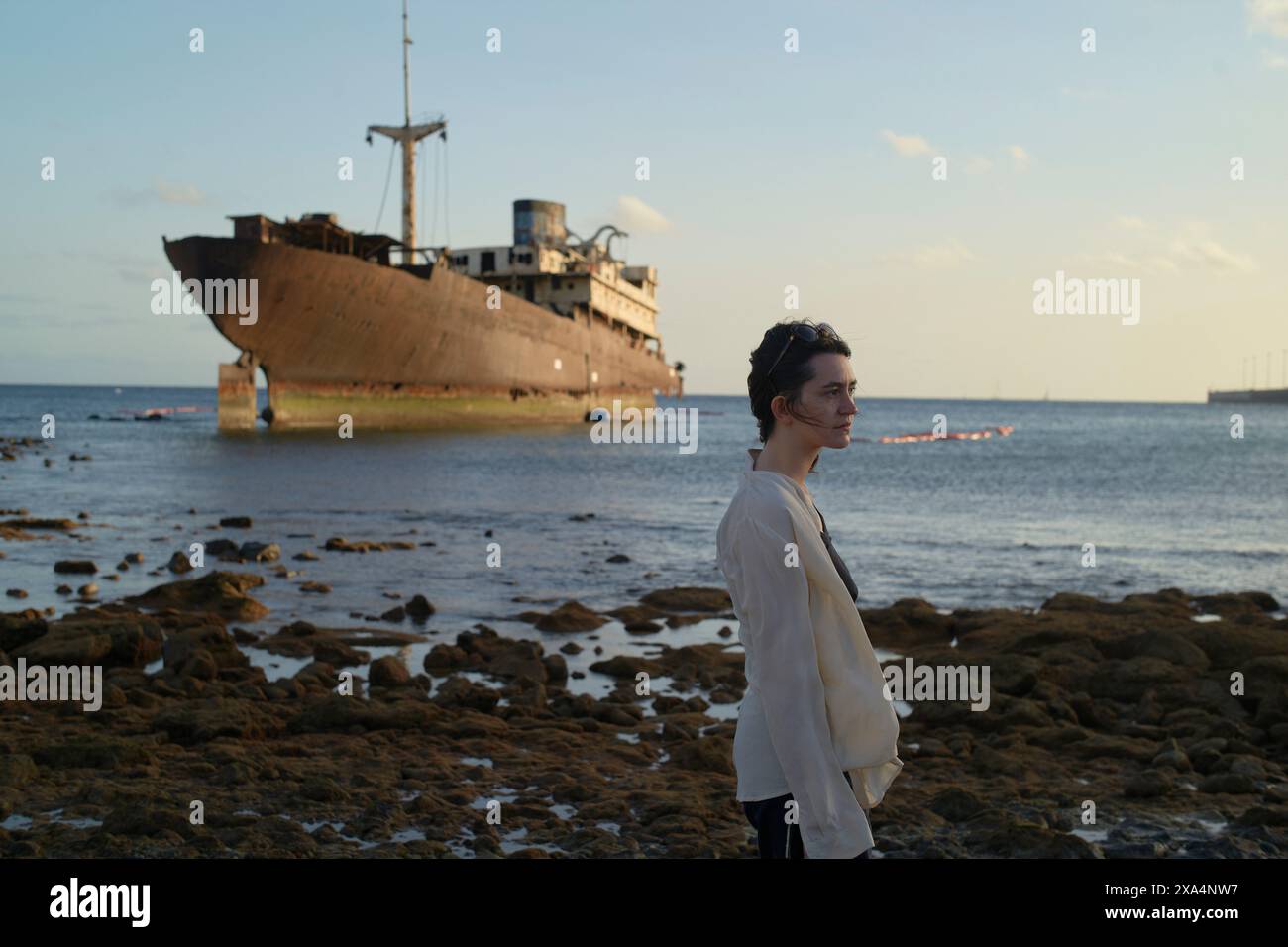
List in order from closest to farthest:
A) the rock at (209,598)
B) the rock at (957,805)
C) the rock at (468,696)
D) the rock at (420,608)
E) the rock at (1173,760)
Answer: the rock at (957,805), the rock at (1173,760), the rock at (468,696), the rock at (209,598), the rock at (420,608)

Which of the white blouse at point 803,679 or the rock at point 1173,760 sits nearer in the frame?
the white blouse at point 803,679

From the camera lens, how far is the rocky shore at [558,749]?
498cm

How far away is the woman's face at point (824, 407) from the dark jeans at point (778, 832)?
29.0 inches

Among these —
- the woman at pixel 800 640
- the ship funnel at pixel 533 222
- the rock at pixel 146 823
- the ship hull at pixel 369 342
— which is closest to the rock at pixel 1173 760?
the woman at pixel 800 640

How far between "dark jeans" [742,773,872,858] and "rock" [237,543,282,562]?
13505mm

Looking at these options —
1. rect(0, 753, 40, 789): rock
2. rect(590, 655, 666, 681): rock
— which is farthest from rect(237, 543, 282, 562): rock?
rect(0, 753, 40, 789): rock

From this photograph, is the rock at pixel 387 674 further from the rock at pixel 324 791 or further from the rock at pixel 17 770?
the rock at pixel 17 770

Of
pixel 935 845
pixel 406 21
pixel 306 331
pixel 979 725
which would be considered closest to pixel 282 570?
pixel 979 725

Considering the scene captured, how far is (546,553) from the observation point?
1672 cm

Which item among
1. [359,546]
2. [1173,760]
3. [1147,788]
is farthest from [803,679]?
[359,546]

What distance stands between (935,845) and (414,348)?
40.8 meters

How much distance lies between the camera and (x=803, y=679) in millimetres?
2246

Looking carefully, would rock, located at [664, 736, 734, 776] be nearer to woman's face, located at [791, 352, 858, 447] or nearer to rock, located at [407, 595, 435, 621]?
woman's face, located at [791, 352, 858, 447]

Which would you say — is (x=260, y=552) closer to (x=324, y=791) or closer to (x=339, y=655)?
(x=339, y=655)
